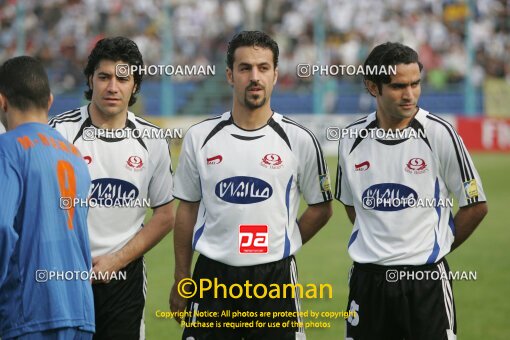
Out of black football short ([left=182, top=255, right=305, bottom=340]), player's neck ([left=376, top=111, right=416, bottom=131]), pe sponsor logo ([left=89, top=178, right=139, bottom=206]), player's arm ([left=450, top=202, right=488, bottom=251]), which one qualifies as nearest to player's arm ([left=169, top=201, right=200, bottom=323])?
black football short ([left=182, top=255, right=305, bottom=340])

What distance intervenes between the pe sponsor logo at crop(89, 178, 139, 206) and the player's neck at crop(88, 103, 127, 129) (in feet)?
1.20

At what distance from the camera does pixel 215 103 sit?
89.5 feet

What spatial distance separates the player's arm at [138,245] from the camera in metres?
5.62

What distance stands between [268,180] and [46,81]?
63.7 inches

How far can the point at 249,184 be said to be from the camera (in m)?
5.57

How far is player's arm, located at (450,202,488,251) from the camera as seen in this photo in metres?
5.59

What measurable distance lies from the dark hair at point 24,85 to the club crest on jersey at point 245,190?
1431 millimetres

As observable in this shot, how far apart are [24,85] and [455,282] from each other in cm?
762

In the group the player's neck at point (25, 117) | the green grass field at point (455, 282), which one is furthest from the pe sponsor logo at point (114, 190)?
the green grass field at point (455, 282)

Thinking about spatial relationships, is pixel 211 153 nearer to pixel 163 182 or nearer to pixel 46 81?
pixel 163 182

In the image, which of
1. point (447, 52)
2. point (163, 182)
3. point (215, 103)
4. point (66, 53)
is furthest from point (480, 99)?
point (163, 182)

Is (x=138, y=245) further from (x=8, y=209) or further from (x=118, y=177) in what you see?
(x=8, y=209)

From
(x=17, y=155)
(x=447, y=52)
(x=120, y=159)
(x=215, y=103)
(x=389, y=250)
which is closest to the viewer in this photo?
(x=17, y=155)

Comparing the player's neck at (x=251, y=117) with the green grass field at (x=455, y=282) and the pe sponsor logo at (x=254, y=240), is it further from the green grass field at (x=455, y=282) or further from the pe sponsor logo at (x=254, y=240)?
the green grass field at (x=455, y=282)
